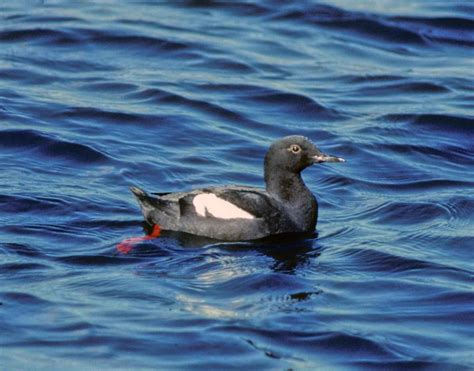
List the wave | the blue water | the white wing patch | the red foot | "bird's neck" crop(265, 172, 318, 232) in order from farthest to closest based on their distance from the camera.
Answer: the wave < "bird's neck" crop(265, 172, 318, 232) < the white wing patch < the red foot < the blue water

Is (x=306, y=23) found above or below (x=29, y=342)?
above

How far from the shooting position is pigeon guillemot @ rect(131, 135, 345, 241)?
12.4m

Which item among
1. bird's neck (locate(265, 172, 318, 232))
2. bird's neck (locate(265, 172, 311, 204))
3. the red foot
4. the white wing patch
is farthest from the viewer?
bird's neck (locate(265, 172, 311, 204))

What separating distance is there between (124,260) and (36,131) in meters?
4.37

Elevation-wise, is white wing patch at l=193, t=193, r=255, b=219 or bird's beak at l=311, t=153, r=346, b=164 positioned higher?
bird's beak at l=311, t=153, r=346, b=164

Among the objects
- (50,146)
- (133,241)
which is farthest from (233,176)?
(133,241)

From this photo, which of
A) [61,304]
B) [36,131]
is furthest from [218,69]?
[61,304]

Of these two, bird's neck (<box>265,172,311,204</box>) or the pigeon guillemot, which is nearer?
the pigeon guillemot

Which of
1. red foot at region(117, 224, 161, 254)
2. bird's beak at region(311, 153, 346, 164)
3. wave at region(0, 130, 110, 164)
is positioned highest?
bird's beak at region(311, 153, 346, 164)

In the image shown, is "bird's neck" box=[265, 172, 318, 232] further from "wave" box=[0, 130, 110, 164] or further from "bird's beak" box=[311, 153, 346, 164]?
"wave" box=[0, 130, 110, 164]

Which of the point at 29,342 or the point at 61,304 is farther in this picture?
the point at 61,304

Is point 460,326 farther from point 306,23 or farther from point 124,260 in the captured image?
point 306,23

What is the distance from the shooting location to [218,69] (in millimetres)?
18562

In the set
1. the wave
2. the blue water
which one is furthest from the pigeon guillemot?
the wave
